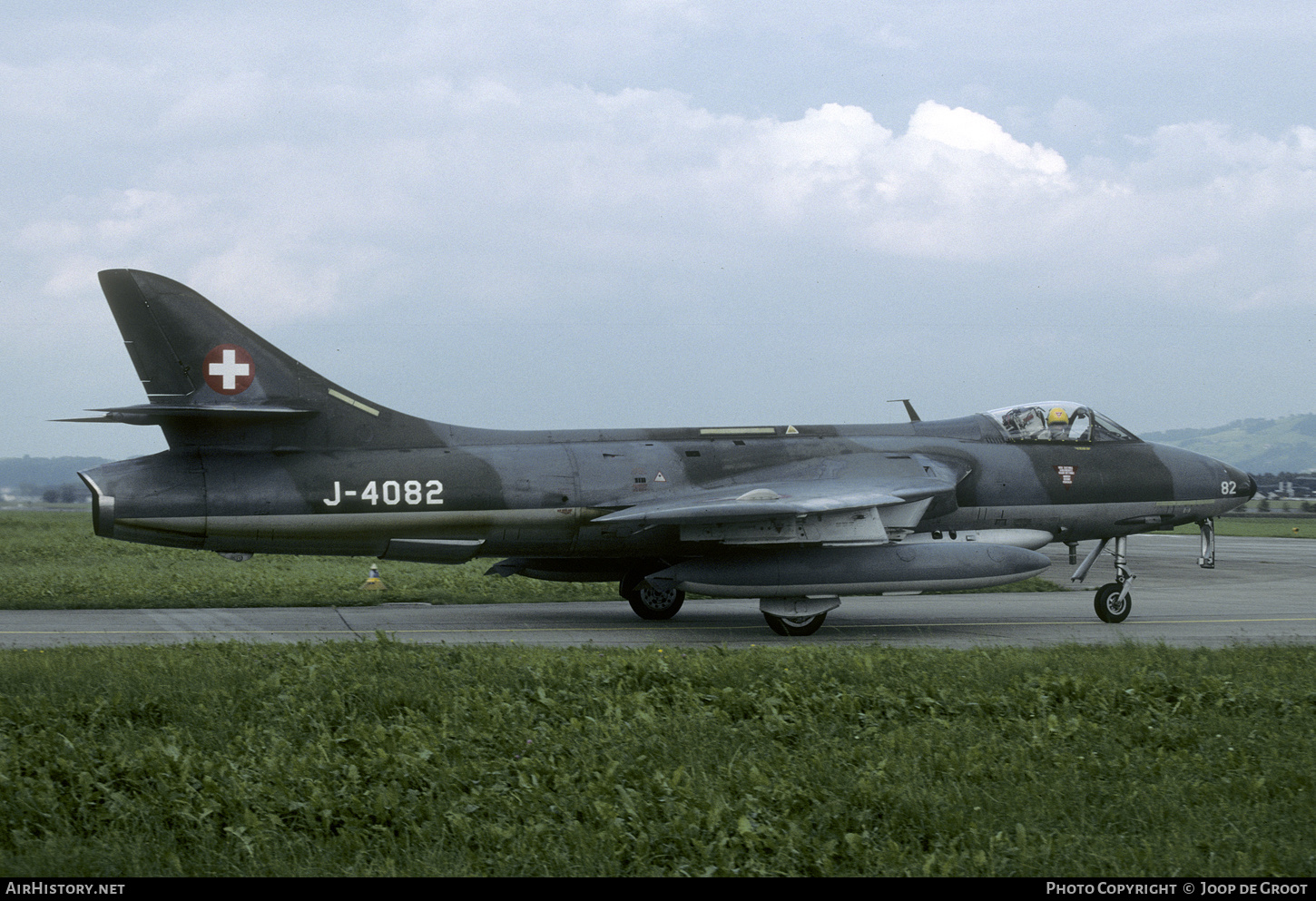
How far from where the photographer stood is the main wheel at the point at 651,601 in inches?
656

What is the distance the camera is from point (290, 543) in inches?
568

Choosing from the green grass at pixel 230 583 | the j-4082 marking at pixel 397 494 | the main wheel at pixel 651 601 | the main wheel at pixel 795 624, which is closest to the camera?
the j-4082 marking at pixel 397 494

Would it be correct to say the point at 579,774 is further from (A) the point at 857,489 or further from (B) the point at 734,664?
(A) the point at 857,489

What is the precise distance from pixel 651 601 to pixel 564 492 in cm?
258

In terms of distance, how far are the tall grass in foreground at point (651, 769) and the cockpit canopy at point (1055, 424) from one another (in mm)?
8159

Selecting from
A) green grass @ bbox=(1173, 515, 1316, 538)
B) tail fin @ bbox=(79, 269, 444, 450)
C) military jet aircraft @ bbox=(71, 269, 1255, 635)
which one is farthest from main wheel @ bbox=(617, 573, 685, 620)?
green grass @ bbox=(1173, 515, 1316, 538)

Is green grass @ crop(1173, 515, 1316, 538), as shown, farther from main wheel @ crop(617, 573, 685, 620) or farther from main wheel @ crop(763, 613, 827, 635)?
main wheel @ crop(763, 613, 827, 635)

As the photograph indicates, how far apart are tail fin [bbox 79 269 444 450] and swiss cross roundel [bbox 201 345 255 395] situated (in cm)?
1

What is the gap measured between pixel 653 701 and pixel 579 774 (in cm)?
206

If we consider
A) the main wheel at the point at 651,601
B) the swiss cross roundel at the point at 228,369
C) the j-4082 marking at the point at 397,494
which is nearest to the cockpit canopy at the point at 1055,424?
the main wheel at the point at 651,601

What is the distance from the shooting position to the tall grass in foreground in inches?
198

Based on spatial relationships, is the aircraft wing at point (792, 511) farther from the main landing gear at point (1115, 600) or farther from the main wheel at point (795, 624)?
the main landing gear at point (1115, 600)

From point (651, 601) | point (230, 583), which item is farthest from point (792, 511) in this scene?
point (230, 583)

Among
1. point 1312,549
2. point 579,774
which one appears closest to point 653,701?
point 579,774
